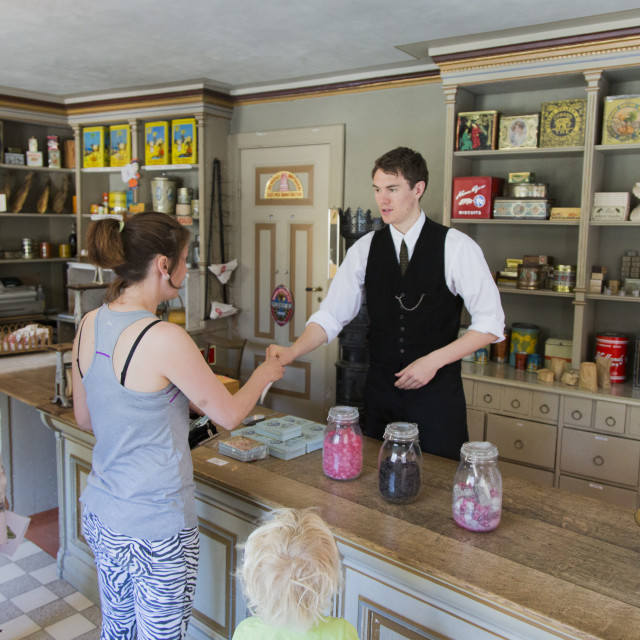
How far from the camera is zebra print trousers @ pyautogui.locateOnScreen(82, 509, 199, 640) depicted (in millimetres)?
1635

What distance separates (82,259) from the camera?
6.07 meters

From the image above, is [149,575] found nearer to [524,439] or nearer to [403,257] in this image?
[403,257]

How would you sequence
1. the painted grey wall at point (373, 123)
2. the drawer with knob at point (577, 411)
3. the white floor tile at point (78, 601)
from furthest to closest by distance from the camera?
the painted grey wall at point (373, 123) → the drawer with knob at point (577, 411) → the white floor tile at point (78, 601)

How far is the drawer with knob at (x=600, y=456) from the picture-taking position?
3.33 meters

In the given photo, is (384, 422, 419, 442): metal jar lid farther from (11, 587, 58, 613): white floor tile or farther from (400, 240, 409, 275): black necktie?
(11, 587, 58, 613): white floor tile

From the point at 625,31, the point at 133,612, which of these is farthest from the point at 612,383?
the point at 133,612

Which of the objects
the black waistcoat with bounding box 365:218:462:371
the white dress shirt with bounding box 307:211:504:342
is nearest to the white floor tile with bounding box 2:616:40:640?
the white dress shirt with bounding box 307:211:504:342

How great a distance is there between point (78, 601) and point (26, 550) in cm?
67

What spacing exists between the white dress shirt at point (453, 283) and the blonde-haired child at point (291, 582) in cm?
124

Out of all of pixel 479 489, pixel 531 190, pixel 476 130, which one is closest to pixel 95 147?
pixel 476 130

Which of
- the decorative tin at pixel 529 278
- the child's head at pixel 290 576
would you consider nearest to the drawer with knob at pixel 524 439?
the decorative tin at pixel 529 278

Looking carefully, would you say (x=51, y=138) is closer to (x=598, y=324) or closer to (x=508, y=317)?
(x=508, y=317)

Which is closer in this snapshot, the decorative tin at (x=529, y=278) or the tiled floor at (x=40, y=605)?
the tiled floor at (x=40, y=605)

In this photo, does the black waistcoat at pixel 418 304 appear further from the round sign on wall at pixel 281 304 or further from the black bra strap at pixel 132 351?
the round sign on wall at pixel 281 304
